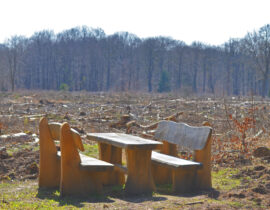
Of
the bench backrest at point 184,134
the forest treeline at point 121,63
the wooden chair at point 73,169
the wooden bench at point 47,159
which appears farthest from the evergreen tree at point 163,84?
the wooden chair at point 73,169

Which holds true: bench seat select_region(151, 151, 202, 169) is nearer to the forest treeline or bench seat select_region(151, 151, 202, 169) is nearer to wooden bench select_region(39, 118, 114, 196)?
wooden bench select_region(39, 118, 114, 196)

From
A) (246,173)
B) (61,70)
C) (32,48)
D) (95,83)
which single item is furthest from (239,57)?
(246,173)

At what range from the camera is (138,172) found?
5.61m

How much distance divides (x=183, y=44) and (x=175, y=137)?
82268 millimetres

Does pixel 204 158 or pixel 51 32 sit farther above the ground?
pixel 51 32

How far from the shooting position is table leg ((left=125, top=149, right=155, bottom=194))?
5602 millimetres

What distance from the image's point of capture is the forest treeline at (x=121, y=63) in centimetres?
8394

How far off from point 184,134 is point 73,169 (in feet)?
5.95

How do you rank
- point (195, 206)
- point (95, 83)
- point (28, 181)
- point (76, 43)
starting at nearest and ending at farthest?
point (195, 206) → point (28, 181) → point (95, 83) → point (76, 43)

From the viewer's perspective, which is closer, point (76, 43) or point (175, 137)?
point (175, 137)

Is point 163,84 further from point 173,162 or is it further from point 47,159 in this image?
point 173,162

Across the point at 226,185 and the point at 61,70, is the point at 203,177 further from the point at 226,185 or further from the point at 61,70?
the point at 61,70

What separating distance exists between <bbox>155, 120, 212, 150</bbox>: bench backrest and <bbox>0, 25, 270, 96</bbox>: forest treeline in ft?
242

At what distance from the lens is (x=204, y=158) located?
593 centimetres
